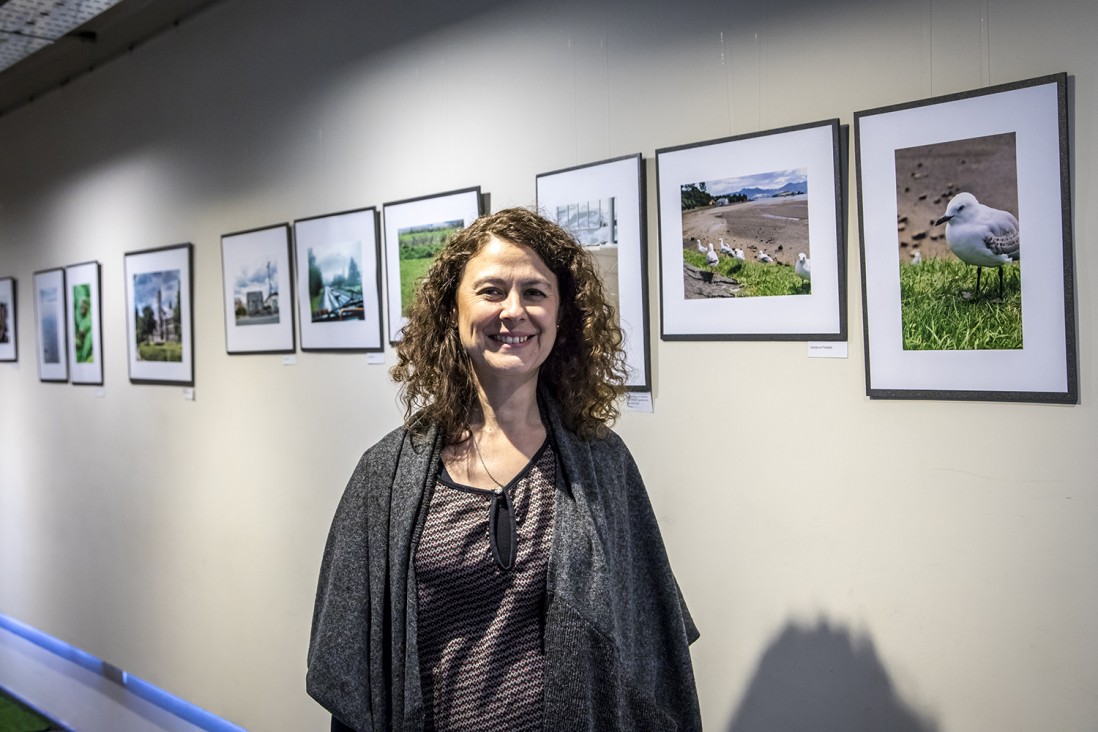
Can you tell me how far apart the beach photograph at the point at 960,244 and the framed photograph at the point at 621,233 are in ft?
2.46

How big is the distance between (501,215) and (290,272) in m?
2.31

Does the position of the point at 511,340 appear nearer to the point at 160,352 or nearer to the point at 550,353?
the point at 550,353

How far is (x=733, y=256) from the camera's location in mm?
2500

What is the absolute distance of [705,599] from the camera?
261cm

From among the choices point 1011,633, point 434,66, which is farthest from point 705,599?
point 434,66

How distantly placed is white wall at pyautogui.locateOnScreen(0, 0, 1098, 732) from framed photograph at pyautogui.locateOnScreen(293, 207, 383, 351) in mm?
99

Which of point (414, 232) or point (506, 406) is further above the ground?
point (414, 232)

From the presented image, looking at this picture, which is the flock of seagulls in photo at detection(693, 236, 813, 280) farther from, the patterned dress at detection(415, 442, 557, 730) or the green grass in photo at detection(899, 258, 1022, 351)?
the patterned dress at detection(415, 442, 557, 730)

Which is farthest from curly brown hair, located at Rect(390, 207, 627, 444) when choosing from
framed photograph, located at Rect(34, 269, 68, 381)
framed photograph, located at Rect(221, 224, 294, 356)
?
framed photograph, located at Rect(34, 269, 68, 381)

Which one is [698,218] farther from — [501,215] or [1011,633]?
[1011,633]

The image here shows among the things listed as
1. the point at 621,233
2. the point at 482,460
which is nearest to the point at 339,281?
the point at 621,233

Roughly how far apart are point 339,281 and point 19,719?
9.61 ft

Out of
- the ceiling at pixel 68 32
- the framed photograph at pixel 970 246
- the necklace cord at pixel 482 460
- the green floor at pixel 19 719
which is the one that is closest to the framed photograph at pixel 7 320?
the ceiling at pixel 68 32

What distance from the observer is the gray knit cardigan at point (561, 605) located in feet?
5.48
